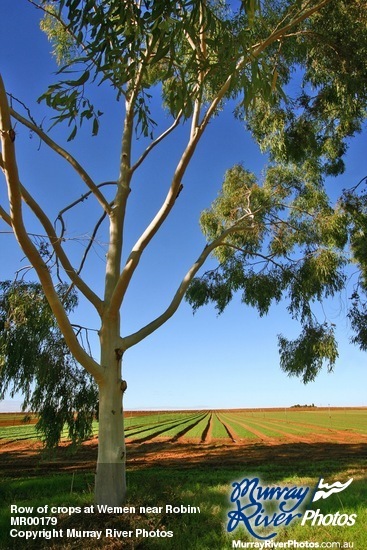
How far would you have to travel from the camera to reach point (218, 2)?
714cm

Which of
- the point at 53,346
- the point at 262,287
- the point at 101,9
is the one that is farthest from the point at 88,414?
the point at 101,9

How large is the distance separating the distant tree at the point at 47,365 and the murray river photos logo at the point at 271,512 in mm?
2650

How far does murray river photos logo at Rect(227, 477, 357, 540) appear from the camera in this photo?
4340 millimetres

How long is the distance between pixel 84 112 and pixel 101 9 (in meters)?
1.21

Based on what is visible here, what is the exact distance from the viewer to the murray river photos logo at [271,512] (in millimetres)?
4340

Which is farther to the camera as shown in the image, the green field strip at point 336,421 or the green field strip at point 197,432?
the green field strip at point 336,421

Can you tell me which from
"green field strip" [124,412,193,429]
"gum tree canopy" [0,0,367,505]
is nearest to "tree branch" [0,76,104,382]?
"gum tree canopy" [0,0,367,505]

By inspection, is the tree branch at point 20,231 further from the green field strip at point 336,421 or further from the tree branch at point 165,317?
the green field strip at point 336,421

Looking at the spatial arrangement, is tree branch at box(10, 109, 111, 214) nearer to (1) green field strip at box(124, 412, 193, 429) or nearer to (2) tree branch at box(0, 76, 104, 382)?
(2) tree branch at box(0, 76, 104, 382)

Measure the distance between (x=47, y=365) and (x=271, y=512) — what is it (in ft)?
11.4

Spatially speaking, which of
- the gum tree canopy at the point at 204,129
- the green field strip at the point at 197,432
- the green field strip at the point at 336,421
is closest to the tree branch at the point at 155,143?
the gum tree canopy at the point at 204,129

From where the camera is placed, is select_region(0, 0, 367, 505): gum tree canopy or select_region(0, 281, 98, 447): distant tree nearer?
select_region(0, 0, 367, 505): gum tree canopy

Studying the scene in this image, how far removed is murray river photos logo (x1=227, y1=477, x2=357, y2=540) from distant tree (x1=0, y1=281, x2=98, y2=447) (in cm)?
265

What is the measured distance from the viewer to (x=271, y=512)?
4.60m
